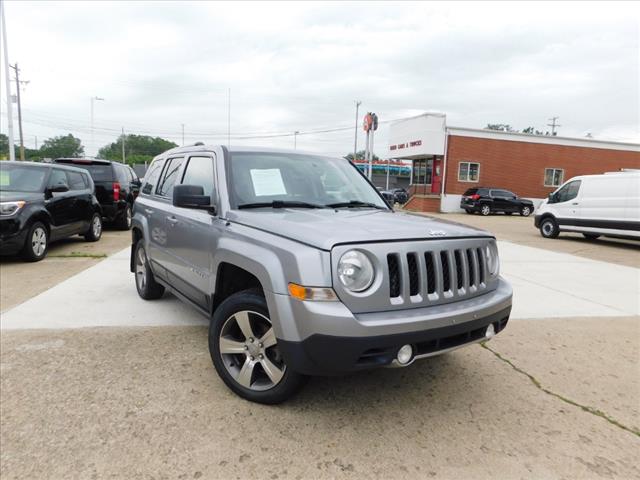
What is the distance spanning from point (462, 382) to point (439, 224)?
1.22 meters

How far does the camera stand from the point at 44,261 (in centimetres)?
764

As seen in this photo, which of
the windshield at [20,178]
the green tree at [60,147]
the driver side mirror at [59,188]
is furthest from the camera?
the green tree at [60,147]

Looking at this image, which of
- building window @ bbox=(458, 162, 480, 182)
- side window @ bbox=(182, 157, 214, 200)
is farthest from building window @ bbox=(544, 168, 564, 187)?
side window @ bbox=(182, 157, 214, 200)

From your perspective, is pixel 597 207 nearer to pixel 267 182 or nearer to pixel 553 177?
pixel 267 182

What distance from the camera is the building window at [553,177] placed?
97.6 feet

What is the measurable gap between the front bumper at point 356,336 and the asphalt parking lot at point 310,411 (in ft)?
1.68

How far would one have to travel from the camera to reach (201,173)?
12.7ft

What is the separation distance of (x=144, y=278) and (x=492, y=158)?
90.1ft

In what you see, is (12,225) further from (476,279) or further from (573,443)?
(573,443)

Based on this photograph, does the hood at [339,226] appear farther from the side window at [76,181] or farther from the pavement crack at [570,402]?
the side window at [76,181]

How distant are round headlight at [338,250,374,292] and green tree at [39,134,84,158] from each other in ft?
335

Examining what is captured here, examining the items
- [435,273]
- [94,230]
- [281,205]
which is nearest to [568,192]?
[281,205]

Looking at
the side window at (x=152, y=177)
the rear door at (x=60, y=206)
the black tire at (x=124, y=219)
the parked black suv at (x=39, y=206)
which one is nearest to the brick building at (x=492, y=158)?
the black tire at (x=124, y=219)

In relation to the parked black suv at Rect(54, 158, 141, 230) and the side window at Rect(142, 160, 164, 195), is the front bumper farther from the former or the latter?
the parked black suv at Rect(54, 158, 141, 230)
